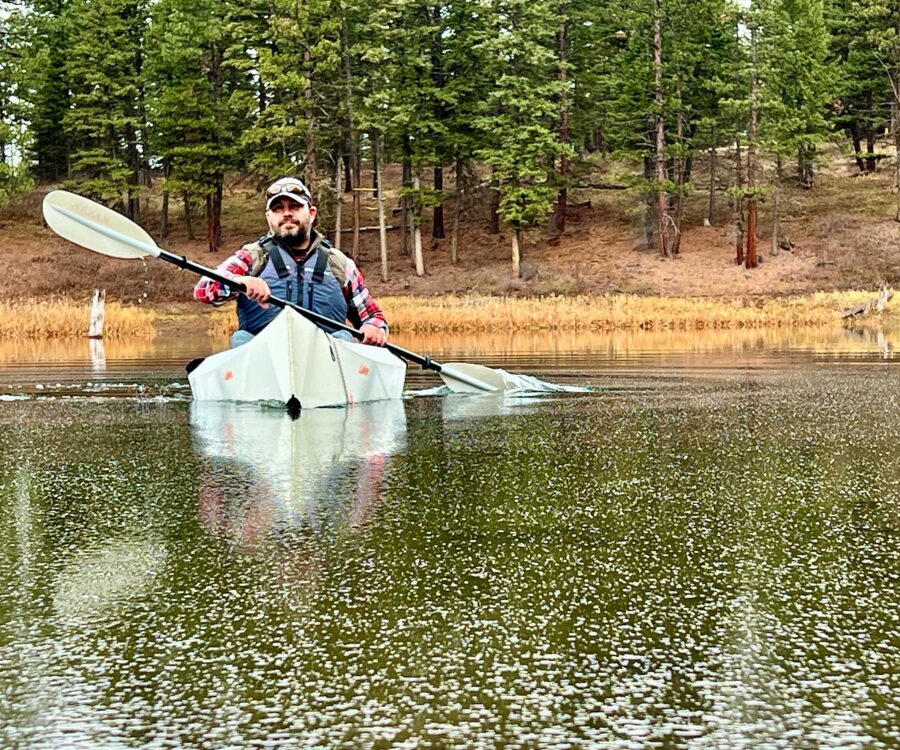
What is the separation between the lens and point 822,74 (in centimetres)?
5109

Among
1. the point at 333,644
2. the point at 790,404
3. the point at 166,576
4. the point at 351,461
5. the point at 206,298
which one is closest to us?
the point at 333,644

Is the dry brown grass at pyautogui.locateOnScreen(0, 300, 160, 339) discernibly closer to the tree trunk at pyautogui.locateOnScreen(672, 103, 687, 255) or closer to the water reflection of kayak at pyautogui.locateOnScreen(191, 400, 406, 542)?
the water reflection of kayak at pyautogui.locateOnScreen(191, 400, 406, 542)

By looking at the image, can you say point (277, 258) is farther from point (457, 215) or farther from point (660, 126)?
point (660, 126)

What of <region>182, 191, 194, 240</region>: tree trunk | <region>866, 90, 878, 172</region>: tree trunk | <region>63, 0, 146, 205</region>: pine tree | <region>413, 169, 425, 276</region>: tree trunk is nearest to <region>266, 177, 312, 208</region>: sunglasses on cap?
<region>413, 169, 425, 276</region>: tree trunk

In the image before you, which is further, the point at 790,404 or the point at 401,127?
the point at 401,127

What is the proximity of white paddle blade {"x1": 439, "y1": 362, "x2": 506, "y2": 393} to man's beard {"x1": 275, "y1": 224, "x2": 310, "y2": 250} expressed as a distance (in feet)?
6.02

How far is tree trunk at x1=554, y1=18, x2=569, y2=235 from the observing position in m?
51.4

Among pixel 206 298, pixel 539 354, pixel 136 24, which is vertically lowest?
pixel 539 354

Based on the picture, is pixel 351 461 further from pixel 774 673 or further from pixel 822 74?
pixel 822 74

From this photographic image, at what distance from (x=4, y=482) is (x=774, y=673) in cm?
428

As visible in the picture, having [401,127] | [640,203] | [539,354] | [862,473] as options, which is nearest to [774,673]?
[862,473]

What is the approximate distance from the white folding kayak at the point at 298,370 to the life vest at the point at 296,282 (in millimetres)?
493

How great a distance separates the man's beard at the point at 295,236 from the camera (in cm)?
1027

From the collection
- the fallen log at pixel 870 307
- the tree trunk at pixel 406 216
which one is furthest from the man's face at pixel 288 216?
the tree trunk at pixel 406 216
